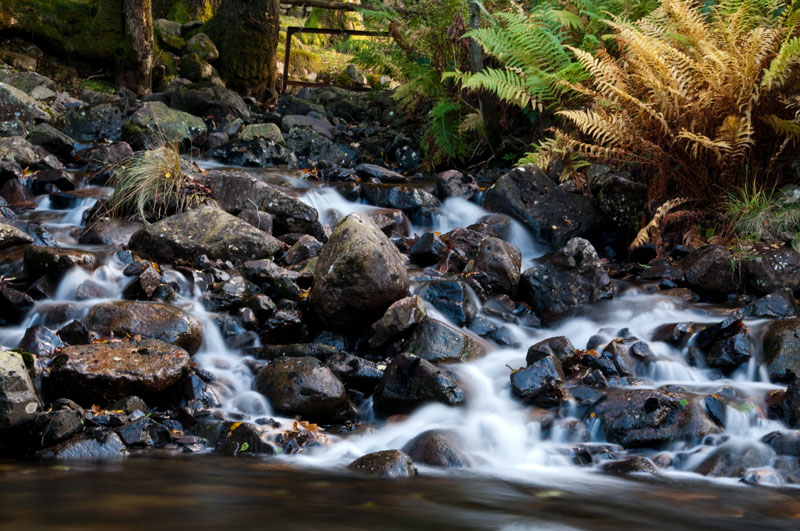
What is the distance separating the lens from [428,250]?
20.7 feet

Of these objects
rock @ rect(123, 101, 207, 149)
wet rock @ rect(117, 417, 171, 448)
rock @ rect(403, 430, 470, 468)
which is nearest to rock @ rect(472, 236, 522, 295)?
rock @ rect(403, 430, 470, 468)

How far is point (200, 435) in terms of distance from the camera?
3697 millimetres

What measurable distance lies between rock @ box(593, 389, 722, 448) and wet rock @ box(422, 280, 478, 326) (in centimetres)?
155

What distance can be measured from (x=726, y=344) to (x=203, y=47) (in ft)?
37.7

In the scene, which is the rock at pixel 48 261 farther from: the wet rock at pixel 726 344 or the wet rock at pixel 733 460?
the wet rock at pixel 726 344

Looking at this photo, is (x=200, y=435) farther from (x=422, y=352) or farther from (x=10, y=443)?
(x=422, y=352)

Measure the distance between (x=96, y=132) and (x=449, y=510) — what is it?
8.76 meters

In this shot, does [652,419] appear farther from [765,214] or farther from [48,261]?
[48,261]

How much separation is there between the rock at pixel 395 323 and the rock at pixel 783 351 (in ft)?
7.68

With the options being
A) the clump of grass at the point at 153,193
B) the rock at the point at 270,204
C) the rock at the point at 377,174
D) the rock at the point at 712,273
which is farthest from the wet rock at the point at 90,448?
the rock at the point at 377,174

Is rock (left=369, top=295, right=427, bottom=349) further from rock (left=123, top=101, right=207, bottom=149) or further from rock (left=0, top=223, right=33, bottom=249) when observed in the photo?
rock (left=123, top=101, right=207, bottom=149)

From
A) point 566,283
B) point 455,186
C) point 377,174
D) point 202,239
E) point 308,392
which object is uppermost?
point 377,174

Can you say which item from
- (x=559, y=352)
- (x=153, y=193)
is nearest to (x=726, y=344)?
(x=559, y=352)

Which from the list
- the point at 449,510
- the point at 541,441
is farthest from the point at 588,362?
the point at 449,510
